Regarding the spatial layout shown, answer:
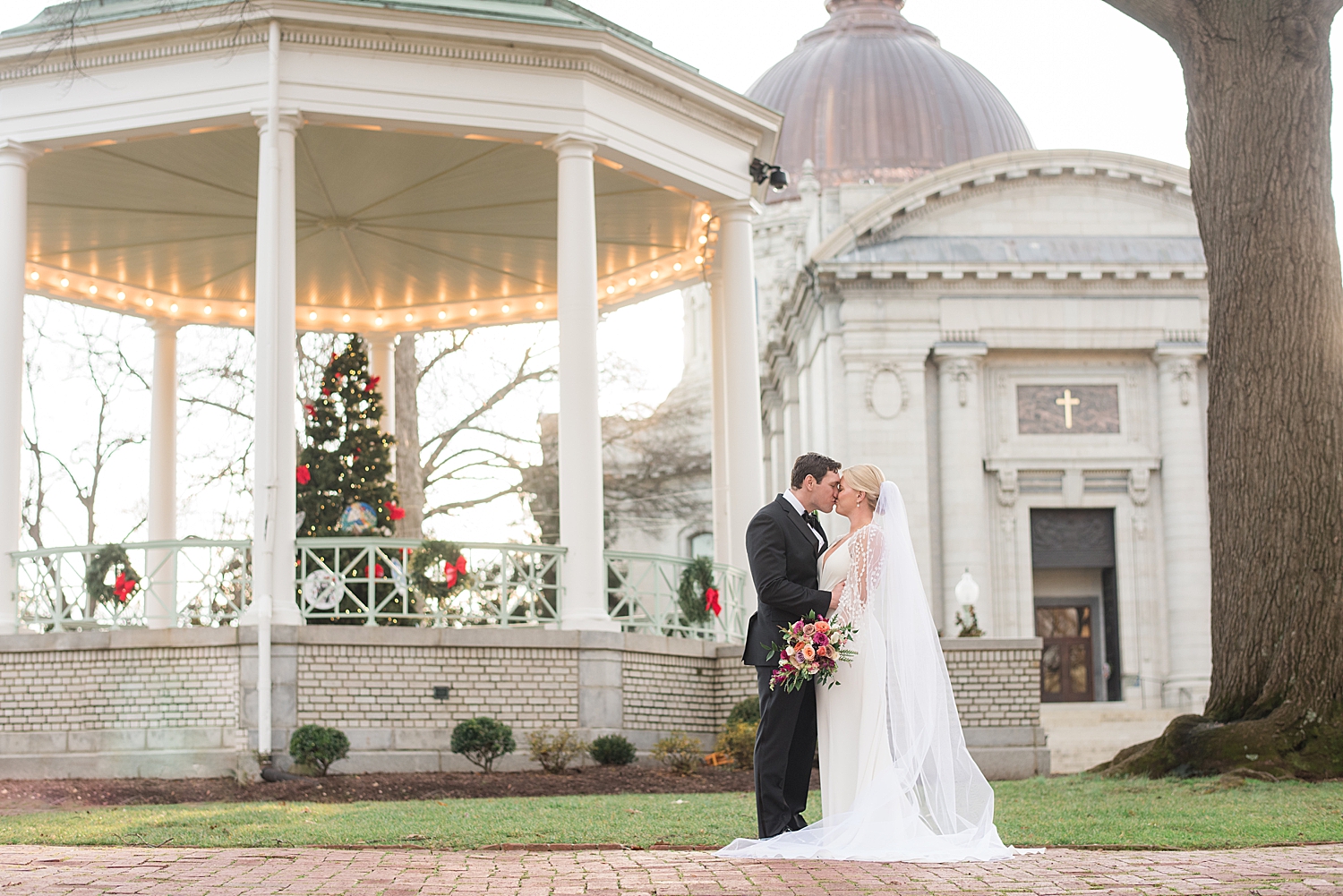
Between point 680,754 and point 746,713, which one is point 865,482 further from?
point 746,713

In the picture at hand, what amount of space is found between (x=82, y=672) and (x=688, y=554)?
37099mm

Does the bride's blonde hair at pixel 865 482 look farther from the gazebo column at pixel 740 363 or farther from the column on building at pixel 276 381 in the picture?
the gazebo column at pixel 740 363

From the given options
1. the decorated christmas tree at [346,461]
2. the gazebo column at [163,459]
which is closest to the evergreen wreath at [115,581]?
the decorated christmas tree at [346,461]

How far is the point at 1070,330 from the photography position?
131 feet

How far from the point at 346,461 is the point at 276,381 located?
3.12 metres

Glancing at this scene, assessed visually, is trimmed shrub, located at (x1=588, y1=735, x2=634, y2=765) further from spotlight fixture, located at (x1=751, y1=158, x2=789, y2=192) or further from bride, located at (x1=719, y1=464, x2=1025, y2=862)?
spotlight fixture, located at (x1=751, y1=158, x2=789, y2=192)

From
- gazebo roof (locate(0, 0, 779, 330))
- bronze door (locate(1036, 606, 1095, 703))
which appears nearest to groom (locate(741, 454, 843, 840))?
gazebo roof (locate(0, 0, 779, 330))

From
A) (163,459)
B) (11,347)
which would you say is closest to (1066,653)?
(163,459)

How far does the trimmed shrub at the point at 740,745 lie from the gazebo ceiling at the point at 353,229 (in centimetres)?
696

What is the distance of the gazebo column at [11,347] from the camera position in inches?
627

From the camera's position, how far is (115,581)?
1641 centimetres

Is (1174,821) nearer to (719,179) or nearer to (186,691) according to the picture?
(186,691)

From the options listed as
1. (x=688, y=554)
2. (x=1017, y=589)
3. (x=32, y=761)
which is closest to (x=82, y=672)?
(x=32, y=761)

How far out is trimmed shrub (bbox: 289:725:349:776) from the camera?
14133mm
